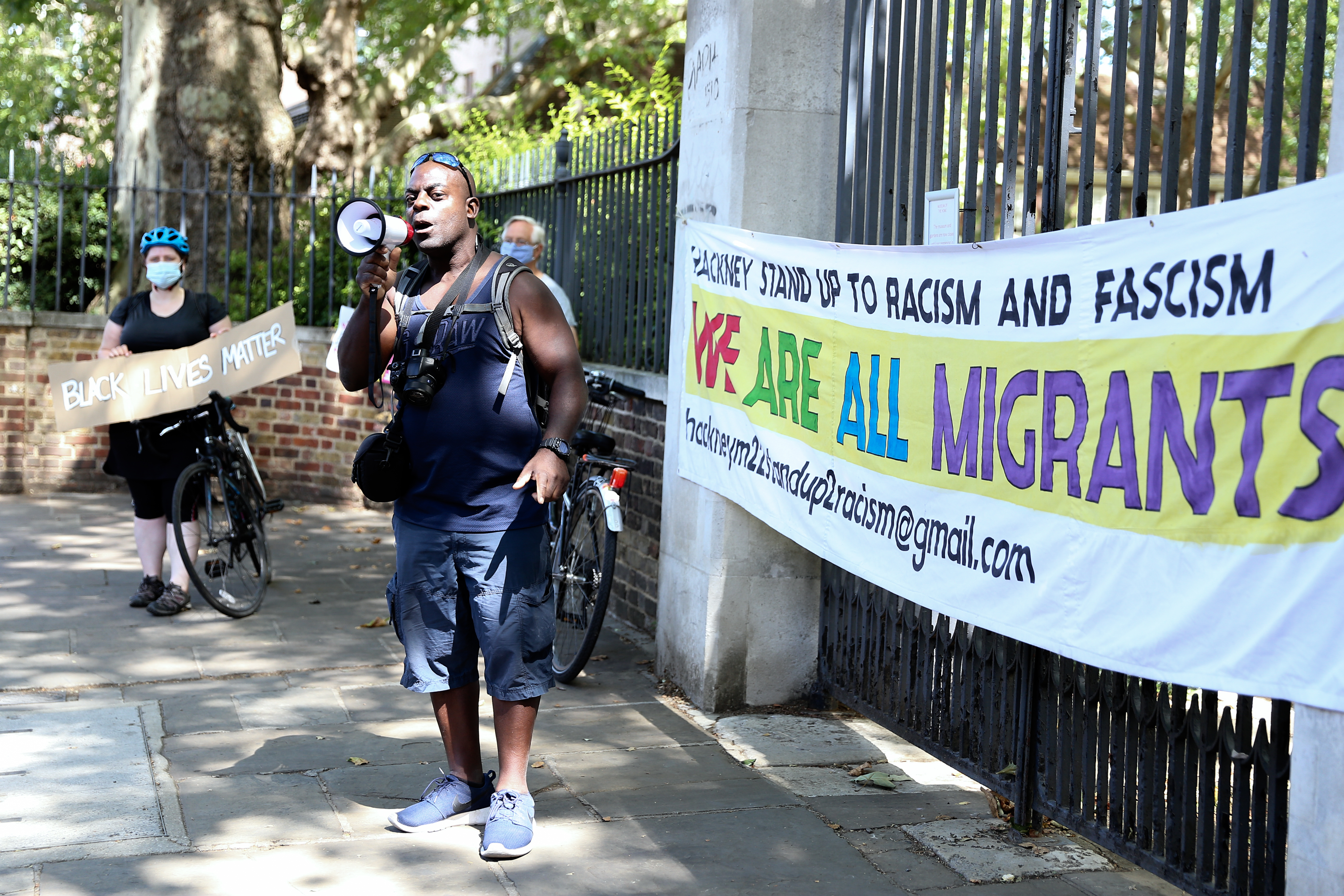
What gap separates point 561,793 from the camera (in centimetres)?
471

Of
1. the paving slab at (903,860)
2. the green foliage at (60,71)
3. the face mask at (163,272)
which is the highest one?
the green foliage at (60,71)

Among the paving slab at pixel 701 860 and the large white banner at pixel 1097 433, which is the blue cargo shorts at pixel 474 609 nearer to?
the paving slab at pixel 701 860

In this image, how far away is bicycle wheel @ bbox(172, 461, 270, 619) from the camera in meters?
7.13

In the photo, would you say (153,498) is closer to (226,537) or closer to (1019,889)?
(226,537)

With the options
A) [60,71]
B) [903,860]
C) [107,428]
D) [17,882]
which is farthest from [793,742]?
[60,71]

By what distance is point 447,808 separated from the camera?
14.4ft

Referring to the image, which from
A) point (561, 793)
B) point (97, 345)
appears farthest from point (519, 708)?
point (97, 345)

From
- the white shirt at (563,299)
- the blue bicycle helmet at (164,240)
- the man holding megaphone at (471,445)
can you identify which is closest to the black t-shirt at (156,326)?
the blue bicycle helmet at (164,240)

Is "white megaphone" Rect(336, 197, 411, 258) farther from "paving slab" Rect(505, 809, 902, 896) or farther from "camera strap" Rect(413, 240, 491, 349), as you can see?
"paving slab" Rect(505, 809, 902, 896)

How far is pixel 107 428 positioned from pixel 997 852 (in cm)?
905

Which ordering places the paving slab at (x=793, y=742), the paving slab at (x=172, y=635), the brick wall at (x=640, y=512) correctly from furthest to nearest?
the brick wall at (x=640, y=512)
the paving slab at (x=172, y=635)
the paving slab at (x=793, y=742)

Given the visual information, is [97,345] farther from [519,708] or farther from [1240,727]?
[1240,727]

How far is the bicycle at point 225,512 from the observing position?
23.5ft

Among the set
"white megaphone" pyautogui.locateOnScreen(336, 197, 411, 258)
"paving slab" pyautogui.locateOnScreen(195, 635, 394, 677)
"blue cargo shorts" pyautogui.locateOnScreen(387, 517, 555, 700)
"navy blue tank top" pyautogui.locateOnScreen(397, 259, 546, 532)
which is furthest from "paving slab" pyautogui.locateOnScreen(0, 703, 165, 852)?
"white megaphone" pyautogui.locateOnScreen(336, 197, 411, 258)
